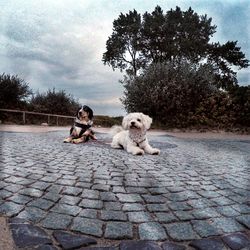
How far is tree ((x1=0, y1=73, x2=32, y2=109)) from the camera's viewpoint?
55.4 ft

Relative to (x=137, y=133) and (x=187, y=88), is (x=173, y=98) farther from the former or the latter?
(x=137, y=133)

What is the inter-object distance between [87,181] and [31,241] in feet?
5.26

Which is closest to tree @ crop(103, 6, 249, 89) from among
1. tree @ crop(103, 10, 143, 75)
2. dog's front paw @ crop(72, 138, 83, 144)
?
tree @ crop(103, 10, 143, 75)

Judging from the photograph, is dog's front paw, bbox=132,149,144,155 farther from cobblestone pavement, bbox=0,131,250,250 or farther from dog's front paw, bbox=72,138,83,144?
dog's front paw, bbox=72,138,83,144

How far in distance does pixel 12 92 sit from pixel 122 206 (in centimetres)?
1630

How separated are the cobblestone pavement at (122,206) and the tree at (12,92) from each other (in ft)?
44.8

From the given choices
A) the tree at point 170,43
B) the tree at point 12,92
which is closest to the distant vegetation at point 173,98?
the tree at point 12,92

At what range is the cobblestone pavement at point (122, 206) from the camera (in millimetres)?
2037

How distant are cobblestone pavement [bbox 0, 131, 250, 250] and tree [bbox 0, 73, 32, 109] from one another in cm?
1366

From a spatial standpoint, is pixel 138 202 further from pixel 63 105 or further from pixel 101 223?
pixel 63 105

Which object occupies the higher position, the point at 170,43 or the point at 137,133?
the point at 170,43

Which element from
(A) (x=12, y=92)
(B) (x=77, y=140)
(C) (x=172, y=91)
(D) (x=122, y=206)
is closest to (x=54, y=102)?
(A) (x=12, y=92)

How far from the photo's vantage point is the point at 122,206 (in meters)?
2.70

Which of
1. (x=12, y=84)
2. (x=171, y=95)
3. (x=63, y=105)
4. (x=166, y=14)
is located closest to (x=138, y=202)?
(x=171, y=95)
